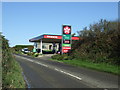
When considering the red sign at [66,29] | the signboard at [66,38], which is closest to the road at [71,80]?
the signboard at [66,38]

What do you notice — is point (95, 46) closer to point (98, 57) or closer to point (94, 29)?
point (98, 57)

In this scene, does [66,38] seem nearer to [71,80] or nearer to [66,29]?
[66,29]

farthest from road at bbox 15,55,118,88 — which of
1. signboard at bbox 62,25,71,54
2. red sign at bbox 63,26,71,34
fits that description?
red sign at bbox 63,26,71,34

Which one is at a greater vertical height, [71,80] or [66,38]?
[66,38]

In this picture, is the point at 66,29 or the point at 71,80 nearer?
the point at 71,80

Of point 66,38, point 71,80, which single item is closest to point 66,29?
point 66,38

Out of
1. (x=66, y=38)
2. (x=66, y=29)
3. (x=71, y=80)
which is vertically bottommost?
(x=71, y=80)

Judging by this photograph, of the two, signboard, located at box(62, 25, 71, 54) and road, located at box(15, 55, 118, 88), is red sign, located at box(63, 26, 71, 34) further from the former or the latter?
road, located at box(15, 55, 118, 88)

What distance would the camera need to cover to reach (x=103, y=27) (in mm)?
30250

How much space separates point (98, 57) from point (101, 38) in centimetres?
382

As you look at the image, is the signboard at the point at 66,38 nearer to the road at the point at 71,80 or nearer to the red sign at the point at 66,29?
the red sign at the point at 66,29

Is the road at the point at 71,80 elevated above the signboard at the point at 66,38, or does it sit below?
below

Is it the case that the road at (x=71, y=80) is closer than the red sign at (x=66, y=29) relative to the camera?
Yes

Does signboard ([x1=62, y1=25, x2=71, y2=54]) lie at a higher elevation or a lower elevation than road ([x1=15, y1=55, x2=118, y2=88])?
higher
